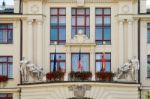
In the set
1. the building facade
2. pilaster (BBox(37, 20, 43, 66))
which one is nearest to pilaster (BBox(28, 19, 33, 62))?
the building facade

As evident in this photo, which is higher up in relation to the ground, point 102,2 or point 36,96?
point 102,2

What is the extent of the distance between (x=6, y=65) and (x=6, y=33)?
7.53 ft

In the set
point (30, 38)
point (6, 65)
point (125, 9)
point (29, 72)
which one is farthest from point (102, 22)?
point (6, 65)

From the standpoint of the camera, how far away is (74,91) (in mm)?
57312

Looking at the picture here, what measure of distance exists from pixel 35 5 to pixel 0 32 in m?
3.22

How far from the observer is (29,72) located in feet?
193

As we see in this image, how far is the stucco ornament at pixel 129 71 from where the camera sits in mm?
58500

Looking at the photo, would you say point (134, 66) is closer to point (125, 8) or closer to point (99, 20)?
point (125, 8)

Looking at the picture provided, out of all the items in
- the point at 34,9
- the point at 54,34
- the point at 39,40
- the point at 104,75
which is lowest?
the point at 104,75

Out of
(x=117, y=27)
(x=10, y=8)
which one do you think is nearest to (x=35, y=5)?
(x=10, y=8)

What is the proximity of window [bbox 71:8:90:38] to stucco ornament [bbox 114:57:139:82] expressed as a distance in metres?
4.09

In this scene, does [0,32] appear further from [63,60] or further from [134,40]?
[134,40]

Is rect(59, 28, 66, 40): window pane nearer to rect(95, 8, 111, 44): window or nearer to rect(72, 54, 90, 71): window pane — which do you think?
rect(72, 54, 90, 71): window pane

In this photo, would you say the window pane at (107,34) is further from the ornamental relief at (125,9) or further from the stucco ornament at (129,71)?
the stucco ornament at (129,71)
